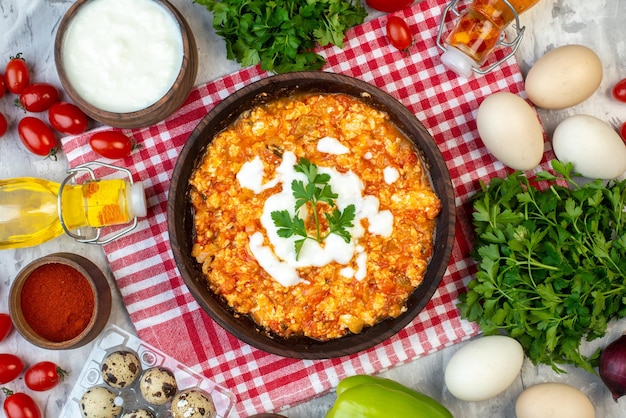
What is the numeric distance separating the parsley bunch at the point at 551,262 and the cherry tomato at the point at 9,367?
212cm

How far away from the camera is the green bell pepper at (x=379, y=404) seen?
2.79 metres

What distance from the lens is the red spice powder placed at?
114 inches

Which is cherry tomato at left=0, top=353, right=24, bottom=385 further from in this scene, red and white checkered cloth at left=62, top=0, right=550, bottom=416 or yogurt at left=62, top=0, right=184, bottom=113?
yogurt at left=62, top=0, right=184, bottom=113

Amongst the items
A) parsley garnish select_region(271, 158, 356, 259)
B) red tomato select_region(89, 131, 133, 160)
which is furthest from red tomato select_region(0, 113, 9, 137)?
parsley garnish select_region(271, 158, 356, 259)

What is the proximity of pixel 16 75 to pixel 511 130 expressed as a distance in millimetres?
2289

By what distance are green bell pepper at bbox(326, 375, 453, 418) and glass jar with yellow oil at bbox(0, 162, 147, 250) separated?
1.22 meters

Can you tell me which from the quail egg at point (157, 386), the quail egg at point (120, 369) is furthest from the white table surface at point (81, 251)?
the quail egg at point (157, 386)

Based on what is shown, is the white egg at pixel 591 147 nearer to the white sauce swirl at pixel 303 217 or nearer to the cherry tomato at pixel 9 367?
the white sauce swirl at pixel 303 217

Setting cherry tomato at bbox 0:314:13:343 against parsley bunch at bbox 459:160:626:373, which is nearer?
parsley bunch at bbox 459:160:626:373


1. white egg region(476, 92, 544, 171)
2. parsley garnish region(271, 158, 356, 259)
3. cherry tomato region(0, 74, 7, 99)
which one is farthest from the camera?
cherry tomato region(0, 74, 7, 99)

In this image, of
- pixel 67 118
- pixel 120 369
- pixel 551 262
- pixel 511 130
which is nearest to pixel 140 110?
pixel 67 118

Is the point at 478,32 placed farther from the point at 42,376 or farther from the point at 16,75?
the point at 42,376

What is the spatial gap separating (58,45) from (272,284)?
137cm

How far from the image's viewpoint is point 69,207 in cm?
288
